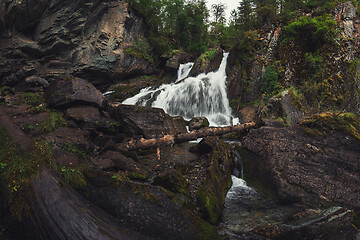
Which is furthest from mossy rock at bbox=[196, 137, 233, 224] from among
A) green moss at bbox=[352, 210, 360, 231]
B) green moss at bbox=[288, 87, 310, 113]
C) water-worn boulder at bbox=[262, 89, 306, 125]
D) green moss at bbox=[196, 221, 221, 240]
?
green moss at bbox=[288, 87, 310, 113]

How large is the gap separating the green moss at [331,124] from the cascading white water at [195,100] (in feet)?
24.0

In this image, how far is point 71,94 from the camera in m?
8.77

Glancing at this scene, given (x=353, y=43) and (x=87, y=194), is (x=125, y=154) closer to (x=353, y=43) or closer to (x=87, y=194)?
(x=87, y=194)

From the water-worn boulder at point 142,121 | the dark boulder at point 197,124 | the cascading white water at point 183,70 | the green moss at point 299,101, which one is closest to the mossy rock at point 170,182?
the water-worn boulder at point 142,121

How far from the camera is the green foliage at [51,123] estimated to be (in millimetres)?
6554

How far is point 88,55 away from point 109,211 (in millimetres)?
18339

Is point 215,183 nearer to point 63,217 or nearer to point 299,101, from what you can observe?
point 63,217

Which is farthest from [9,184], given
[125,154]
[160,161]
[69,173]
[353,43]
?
[353,43]

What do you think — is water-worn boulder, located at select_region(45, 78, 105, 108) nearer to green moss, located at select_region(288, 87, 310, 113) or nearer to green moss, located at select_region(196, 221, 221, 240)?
green moss, located at select_region(196, 221, 221, 240)

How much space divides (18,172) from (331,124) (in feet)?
30.7

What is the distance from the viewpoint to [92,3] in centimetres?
1783

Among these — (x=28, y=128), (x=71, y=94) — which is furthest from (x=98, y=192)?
(x=71, y=94)

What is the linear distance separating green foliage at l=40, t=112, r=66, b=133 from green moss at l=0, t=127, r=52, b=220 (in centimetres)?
274

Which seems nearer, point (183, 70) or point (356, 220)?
point (356, 220)
